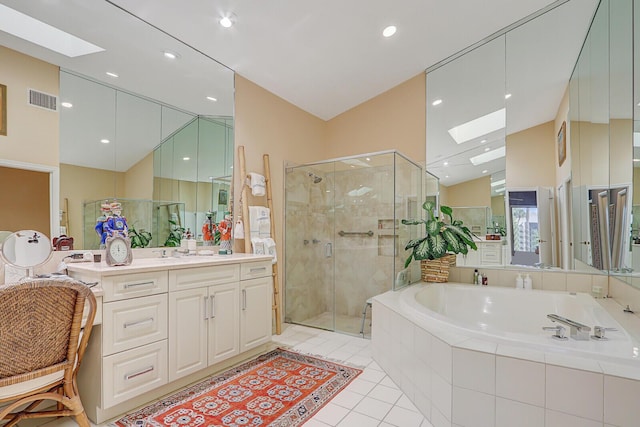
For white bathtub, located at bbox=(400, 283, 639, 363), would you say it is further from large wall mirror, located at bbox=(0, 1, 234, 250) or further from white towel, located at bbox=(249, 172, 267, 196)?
large wall mirror, located at bbox=(0, 1, 234, 250)

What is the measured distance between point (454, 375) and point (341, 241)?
2.33 meters

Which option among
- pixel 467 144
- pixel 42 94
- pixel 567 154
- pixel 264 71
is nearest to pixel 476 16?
pixel 467 144

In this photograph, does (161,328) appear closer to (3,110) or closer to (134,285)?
(134,285)

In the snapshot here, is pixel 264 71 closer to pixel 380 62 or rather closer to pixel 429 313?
pixel 380 62

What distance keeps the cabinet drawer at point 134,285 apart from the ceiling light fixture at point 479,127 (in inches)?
126

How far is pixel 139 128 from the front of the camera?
8.50ft

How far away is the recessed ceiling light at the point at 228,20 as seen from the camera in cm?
248

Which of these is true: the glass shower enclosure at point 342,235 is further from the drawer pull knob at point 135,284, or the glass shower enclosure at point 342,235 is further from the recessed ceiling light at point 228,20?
the drawer pull knob at point 135,284

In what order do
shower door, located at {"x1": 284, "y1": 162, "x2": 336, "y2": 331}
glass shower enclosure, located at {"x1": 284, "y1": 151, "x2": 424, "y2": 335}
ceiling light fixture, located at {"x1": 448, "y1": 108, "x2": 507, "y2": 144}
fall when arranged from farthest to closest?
shower door, located at {"x1": 284, "y1": 162, "x2": 336, "y2": 331}, glass shower enclosure, located at {"x1": 284, "y1": 151, "x2": 424, "y2": 335}, ceiling light fixture, located at {"x1": 448, "y1": 108, "x2": 507, "y2": 144}

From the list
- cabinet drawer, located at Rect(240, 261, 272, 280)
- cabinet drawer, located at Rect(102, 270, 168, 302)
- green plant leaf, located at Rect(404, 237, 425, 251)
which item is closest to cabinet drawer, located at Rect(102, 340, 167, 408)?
cabinet drawer, located at Rect(102, 270, 168, 302)

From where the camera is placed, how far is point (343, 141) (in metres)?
4.46

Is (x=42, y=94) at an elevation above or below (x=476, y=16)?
below

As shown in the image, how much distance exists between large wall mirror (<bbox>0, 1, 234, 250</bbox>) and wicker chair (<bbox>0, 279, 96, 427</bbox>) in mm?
883

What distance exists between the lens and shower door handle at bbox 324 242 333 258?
393 centimetres
